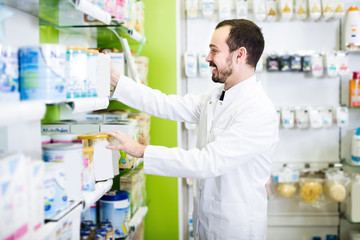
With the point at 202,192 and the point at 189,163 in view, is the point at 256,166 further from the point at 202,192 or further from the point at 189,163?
the point at 189,163

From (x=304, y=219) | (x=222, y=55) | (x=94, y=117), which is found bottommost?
(x=304, y=219)

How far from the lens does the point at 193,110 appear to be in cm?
294

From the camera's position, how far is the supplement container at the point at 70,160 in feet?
5.20

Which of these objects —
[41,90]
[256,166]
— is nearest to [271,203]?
[256,166]

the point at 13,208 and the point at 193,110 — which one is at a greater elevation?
the point at 193,110

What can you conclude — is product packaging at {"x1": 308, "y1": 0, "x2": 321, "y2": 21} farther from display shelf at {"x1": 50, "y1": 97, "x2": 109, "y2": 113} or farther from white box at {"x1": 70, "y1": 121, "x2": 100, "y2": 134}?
display shelf at {"x1": 50, "y1": 97, "x2": 109, "y2": 113}

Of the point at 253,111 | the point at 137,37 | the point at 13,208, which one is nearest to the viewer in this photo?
the point at 13,208

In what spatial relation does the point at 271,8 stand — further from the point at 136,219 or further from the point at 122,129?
the point at 136,219

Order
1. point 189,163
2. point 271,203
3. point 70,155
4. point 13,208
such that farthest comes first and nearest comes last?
1. point 271,203
2. point 189,163
3. point 70,155
4. point 13,208

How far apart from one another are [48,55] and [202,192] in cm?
148

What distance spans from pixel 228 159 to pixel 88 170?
0.83 meters

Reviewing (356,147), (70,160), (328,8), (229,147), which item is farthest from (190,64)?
(70,160)

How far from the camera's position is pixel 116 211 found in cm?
248

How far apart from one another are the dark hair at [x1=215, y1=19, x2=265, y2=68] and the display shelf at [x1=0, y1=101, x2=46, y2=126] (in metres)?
1.53
